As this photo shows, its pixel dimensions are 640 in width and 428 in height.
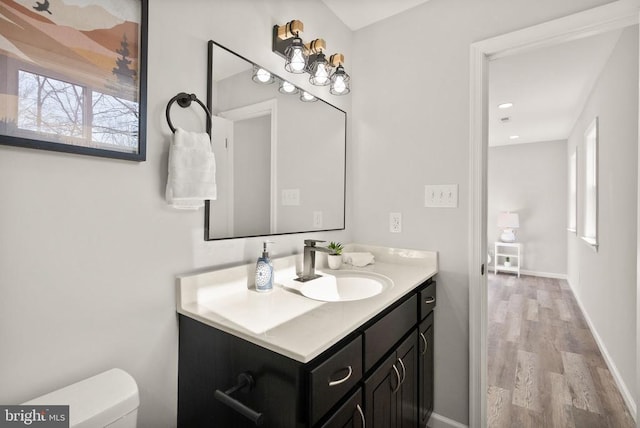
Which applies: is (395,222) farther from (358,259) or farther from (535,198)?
(535,198)

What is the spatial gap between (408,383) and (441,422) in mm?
575

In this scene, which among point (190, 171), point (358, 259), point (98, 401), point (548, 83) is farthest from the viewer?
point (548, 83)

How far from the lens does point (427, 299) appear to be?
5.08 ft

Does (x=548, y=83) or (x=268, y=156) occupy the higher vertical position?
(x=548, y=83)

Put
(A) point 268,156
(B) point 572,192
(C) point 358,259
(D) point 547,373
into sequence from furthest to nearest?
(B) point 572,192
(D) point 547,373
(C) point 358,259
(A) point 268,156

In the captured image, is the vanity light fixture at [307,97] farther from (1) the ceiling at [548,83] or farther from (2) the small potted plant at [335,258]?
(1) the ceiling at [548,83]

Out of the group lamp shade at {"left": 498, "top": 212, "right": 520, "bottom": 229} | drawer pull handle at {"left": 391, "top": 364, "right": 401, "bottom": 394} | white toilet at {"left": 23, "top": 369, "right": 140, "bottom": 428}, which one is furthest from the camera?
lamp shade at {"left": 498, "top": 212, "right": 520, "bottom": 229}

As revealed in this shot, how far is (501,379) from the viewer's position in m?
2.18

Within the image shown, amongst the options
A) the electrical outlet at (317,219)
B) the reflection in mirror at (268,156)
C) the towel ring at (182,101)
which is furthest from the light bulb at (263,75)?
the electrical outlet at (317,219)

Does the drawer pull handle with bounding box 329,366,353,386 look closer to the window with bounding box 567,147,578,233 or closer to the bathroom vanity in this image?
the bathroom vanity

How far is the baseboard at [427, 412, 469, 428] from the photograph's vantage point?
1623mm

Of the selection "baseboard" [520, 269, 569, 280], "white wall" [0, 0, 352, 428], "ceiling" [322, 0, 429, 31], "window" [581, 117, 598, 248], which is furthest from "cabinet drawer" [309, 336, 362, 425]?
"baseboard" [520, 269, 569, 280]

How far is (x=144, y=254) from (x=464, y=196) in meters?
1.50

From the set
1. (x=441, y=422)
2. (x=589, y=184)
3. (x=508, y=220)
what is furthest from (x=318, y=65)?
(x=508, y=220)
